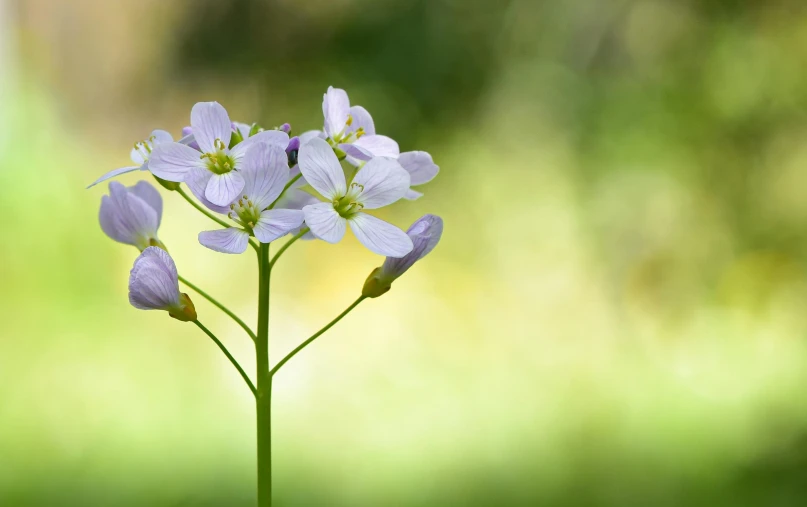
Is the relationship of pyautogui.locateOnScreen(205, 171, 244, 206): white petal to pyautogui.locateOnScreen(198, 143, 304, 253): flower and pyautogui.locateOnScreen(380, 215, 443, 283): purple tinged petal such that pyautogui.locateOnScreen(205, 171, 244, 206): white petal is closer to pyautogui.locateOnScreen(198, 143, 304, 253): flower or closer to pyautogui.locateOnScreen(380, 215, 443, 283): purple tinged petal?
pyautogui.locateOnScreen(198, 143, 304, 253): flower

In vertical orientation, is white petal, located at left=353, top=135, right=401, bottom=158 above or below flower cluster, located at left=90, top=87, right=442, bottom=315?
above

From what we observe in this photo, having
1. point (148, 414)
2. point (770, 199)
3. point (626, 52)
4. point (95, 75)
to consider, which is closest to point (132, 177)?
point (95, 75)

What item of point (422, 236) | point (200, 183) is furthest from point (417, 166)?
point (200, 183)

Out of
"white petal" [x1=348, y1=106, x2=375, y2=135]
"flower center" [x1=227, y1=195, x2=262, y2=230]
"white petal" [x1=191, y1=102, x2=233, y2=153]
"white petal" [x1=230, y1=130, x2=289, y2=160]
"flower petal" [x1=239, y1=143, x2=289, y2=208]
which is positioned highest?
"white petal" [x1=348, y1=106, x2=375, y2=135]

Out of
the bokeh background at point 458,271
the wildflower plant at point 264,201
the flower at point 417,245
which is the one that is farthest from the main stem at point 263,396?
the bokeh background at point 458,271

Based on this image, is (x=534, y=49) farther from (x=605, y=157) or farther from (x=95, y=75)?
(x=95, y=75)

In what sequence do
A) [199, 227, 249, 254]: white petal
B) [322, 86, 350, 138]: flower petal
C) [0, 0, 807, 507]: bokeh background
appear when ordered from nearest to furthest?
[199, 227, 249, 254]: white petal → [322, 86, 350, 138]: flower petal → [0, 0, 807, 507]: bokeh background

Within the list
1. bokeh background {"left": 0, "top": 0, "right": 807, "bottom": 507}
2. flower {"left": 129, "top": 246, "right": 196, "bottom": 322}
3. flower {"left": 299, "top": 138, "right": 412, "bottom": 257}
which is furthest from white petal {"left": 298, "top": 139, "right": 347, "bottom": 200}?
bokeh background {"left": 0, "top": 0, "right": 807, "bottom": 507}
